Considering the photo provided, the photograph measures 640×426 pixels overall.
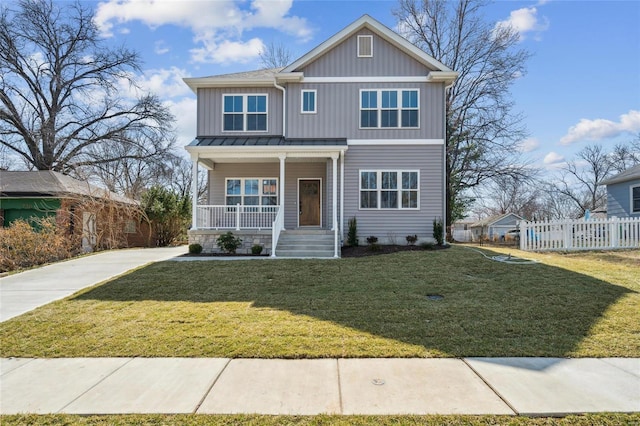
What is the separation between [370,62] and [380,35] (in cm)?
113

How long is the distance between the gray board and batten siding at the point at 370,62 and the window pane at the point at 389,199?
4778 mm

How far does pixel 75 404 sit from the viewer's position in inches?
131

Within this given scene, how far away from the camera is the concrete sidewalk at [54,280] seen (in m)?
7.12

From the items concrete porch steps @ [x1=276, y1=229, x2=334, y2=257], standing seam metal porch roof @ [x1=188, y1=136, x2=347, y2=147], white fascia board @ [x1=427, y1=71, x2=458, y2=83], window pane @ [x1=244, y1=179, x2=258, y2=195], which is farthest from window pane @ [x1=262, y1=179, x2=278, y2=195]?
white fascia board @ [x1=427, y1=71, x2=458, y2=83]

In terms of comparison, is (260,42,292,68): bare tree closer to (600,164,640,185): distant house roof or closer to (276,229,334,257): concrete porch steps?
(276,229,334,257): concrete porch steps

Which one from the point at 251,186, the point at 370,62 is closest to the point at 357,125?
the point at 370,62

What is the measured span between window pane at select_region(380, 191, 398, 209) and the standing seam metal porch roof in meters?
2.53

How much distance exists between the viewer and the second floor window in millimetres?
15180

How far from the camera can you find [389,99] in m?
14.5

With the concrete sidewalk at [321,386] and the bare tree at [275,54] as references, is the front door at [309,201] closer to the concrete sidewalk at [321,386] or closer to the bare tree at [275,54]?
the concrete sidewalk at [321,386]

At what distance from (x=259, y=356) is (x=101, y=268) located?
27.5 ft

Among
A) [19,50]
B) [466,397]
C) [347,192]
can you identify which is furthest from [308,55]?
[19,50]

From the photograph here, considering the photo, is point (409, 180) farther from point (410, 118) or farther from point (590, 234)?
point (590, 234)

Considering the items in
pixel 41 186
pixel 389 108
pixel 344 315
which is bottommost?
pixel 344 315
